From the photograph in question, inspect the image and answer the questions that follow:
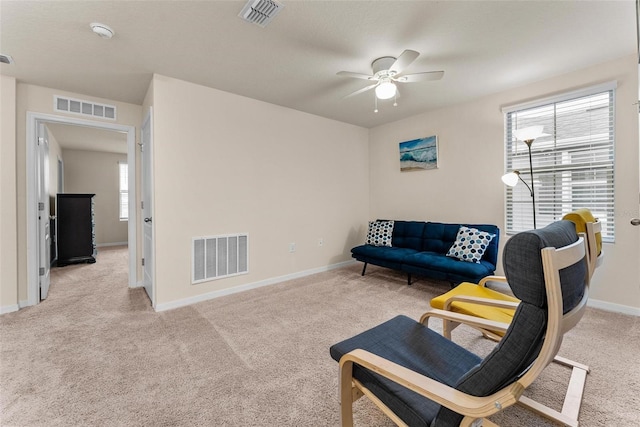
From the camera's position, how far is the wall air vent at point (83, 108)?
10.3ft

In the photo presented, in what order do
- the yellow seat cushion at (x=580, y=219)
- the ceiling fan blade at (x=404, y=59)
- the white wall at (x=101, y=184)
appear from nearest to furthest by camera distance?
the yellow seat cushion at (x=580, y=219) < the ceiling fan blade at (x=404, y=59) < the white wall at (x=101, y=184)

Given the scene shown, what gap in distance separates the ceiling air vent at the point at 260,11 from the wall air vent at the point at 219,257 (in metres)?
2.28

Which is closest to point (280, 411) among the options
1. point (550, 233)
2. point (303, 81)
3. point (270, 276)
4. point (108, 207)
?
point (550, 233)

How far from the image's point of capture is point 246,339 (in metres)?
2.29

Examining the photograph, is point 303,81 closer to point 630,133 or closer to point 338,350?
point 338,350

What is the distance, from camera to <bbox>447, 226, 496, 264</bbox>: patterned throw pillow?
3.19m

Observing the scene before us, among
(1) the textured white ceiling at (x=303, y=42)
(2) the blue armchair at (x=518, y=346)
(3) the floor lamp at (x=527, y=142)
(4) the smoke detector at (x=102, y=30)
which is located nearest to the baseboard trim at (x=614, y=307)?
(3) the floor lamp at (x=527, y=142)

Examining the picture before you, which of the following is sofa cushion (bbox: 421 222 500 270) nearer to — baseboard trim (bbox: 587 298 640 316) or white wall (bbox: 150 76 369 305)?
baseboard trim (bbox: 587 298 640 316)

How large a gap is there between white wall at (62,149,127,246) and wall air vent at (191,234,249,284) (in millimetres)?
5199

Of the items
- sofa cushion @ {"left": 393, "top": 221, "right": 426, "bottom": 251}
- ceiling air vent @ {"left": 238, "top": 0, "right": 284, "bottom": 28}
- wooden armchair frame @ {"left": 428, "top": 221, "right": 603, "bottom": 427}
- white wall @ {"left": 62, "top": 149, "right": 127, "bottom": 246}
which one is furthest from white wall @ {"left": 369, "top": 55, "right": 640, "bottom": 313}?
white wall @ {"left": 62, "top": 149, "right": 127, "bottom": 246}

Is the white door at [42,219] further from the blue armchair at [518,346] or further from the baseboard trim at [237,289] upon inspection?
the blue armchair at [518,346]

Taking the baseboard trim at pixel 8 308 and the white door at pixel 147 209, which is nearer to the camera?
the baseboard trim at pixel 8 308

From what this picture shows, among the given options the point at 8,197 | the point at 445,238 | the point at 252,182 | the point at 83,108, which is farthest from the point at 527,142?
the point at 8,197

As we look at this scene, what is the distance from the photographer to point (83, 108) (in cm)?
327
